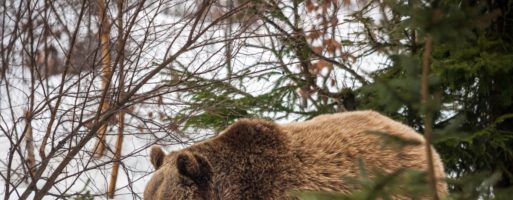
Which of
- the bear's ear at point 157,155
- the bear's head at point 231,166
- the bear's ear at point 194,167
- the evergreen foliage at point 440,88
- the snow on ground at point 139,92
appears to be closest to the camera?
the bear's head at point 231,166

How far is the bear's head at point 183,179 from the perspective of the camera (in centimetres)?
384

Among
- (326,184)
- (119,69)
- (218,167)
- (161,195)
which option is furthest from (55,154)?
(326,184)

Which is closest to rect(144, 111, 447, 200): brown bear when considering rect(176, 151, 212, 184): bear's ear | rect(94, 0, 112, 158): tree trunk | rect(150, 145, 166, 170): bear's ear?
rect(176, 151, 212, 184): bear's ear

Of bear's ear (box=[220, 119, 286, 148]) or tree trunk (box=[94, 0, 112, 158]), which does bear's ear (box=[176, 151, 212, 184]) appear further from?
tree trunk (box=[94, 0, 112, 158])

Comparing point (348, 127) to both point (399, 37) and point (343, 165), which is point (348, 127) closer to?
point (343, 165)

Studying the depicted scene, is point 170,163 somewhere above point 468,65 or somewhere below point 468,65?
below

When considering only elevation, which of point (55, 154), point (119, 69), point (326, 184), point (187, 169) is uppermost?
point (119, 69)

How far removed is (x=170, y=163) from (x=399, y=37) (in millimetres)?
3119

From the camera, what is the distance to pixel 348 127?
373 cm

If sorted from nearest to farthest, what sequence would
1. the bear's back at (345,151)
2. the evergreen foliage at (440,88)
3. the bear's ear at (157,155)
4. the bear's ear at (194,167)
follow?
the bear's back at (345,151), the bear's ear at (194,167), the bear's ear at (157,155), the evergreen foliage at (440,88)

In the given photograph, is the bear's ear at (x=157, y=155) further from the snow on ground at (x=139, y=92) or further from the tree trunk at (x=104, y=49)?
the tree trunk at (x=104, y=49)

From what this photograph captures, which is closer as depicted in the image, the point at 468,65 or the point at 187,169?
the point at 187,169

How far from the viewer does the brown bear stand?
3539mm

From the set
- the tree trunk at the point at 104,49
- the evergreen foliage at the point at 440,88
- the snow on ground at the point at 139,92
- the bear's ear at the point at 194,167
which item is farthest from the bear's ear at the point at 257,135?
the tree trunk at the point at 104,49
